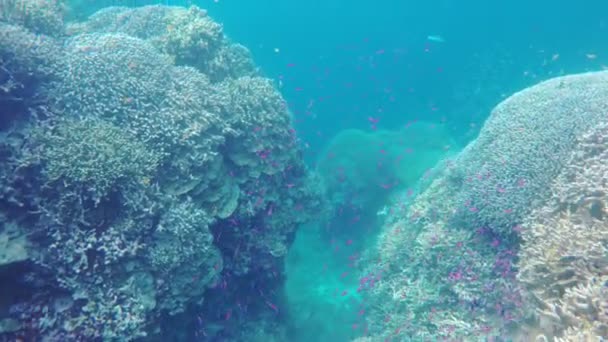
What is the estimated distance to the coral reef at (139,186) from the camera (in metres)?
4.53

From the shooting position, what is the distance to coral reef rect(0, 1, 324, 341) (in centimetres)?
453

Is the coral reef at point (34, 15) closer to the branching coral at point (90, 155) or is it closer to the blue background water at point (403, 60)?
the branching coral at point (90, 155)

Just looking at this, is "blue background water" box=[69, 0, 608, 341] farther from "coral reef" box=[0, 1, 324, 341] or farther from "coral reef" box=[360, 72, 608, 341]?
"coral reef" box=[0, 1, 324, 341]

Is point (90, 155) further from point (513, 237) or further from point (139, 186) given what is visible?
point (513, 237)

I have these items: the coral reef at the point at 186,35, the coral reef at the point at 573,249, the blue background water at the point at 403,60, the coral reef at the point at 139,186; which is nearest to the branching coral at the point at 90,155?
the coral reef at the point at 139,186

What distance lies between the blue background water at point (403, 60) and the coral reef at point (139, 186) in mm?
5326

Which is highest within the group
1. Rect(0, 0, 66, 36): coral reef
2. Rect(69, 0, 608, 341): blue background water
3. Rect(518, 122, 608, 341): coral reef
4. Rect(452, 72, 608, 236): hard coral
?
Rect(69, 0, 608, 341): blue background water

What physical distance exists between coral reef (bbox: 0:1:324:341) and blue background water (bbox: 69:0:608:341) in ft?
17.5

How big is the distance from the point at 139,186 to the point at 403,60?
2722 centimetres

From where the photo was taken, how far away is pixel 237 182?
24.1ft

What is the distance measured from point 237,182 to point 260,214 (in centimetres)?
91

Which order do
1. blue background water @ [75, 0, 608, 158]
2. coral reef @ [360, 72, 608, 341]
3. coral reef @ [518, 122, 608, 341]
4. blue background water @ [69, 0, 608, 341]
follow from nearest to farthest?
coral reef @ [518, 122, 608, 341]
coral reef @ [360, 72, 608, 341]
blue background water @ [69, 0, 608, 341]
blue background water @ [75, 0, 608, 158]

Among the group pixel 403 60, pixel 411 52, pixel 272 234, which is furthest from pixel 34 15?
pixel 411 52

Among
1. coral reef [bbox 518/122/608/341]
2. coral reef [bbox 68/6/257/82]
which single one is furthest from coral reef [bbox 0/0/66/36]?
coral reef [bbox 518/122/608/341]
